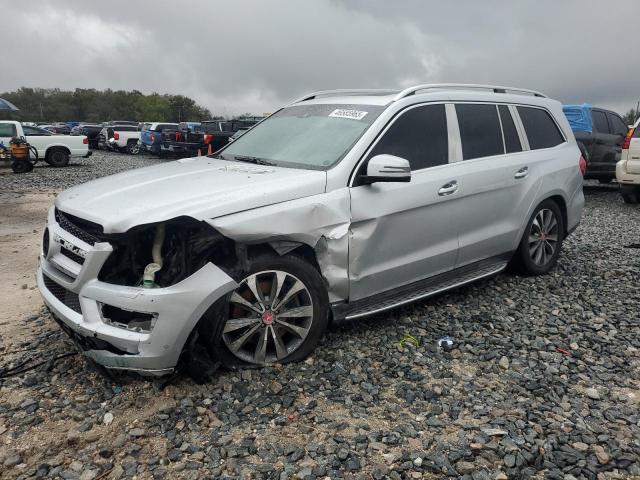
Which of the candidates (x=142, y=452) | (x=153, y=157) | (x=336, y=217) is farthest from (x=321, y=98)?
(x=153, y=157)

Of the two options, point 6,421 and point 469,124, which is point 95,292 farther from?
point 469,124

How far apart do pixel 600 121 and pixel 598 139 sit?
0.61 meters

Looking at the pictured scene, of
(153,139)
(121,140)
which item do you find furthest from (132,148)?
(153,139)

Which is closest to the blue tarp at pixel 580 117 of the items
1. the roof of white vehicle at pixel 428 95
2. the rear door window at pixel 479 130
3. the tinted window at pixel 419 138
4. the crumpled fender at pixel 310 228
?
the roof of white vehicle at pixel 428 95

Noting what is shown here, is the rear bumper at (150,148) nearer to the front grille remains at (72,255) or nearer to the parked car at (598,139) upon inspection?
the parked car at (598,139)

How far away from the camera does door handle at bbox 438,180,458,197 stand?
4.01 m

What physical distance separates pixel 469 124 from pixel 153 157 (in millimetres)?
23070

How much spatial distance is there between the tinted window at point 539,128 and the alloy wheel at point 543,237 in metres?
0.67

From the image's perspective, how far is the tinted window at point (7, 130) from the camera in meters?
17.2

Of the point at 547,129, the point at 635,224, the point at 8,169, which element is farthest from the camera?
the point at 8,169

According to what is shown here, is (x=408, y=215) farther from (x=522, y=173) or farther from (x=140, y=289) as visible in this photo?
(x=140, y=289)

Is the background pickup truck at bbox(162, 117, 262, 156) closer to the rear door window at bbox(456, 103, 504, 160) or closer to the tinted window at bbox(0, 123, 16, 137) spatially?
the tinted window at bbox(0, 123, 16, 137)

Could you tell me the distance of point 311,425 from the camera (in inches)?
113

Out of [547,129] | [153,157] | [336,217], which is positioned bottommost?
[153,157]
